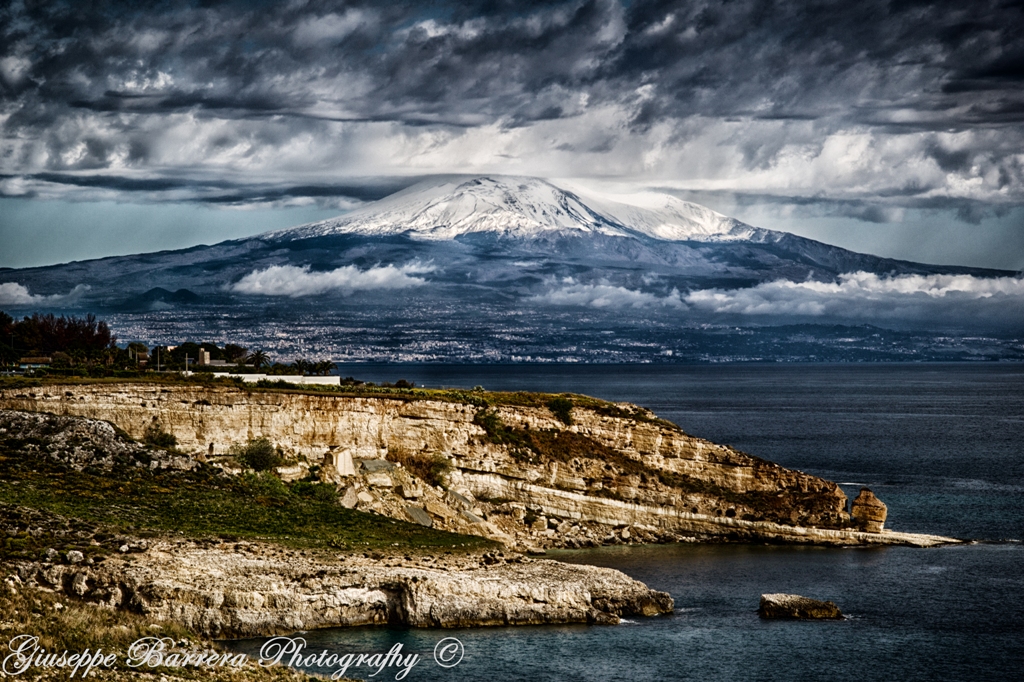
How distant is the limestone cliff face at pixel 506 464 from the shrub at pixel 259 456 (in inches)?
41.1

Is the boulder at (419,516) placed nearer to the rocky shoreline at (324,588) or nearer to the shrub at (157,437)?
the rocky shoreline at (324,588)

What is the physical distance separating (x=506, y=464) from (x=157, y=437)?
61.3 ft

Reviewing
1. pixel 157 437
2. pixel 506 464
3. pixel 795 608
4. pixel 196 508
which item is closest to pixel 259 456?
pixel 157 437

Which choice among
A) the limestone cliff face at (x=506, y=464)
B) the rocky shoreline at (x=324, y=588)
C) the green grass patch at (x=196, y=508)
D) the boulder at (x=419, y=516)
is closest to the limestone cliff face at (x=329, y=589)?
the rocky shoreline at (x=324, y=588)

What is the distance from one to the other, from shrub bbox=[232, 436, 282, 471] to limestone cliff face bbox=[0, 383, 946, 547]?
3.42ft

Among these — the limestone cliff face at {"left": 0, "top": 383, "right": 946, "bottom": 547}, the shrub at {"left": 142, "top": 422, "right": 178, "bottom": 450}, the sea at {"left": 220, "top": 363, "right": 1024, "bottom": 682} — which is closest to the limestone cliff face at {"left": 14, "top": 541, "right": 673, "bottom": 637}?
the sea at {"left": 220, "top": 363, "right": 1024, "bottom": 682}

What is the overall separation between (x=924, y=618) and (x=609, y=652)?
536 inches

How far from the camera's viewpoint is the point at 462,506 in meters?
66.6

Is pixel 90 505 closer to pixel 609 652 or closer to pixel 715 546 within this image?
pixel 609 652

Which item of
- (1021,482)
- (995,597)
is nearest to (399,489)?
(995,597)

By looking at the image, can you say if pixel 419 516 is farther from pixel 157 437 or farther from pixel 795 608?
pixel 795 608

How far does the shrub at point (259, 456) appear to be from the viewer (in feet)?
211

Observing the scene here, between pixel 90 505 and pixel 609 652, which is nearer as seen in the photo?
pixel 609 652

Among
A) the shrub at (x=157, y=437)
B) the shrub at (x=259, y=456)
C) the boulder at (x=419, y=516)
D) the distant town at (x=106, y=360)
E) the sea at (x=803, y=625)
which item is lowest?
the sea at (x=803, y=625)
